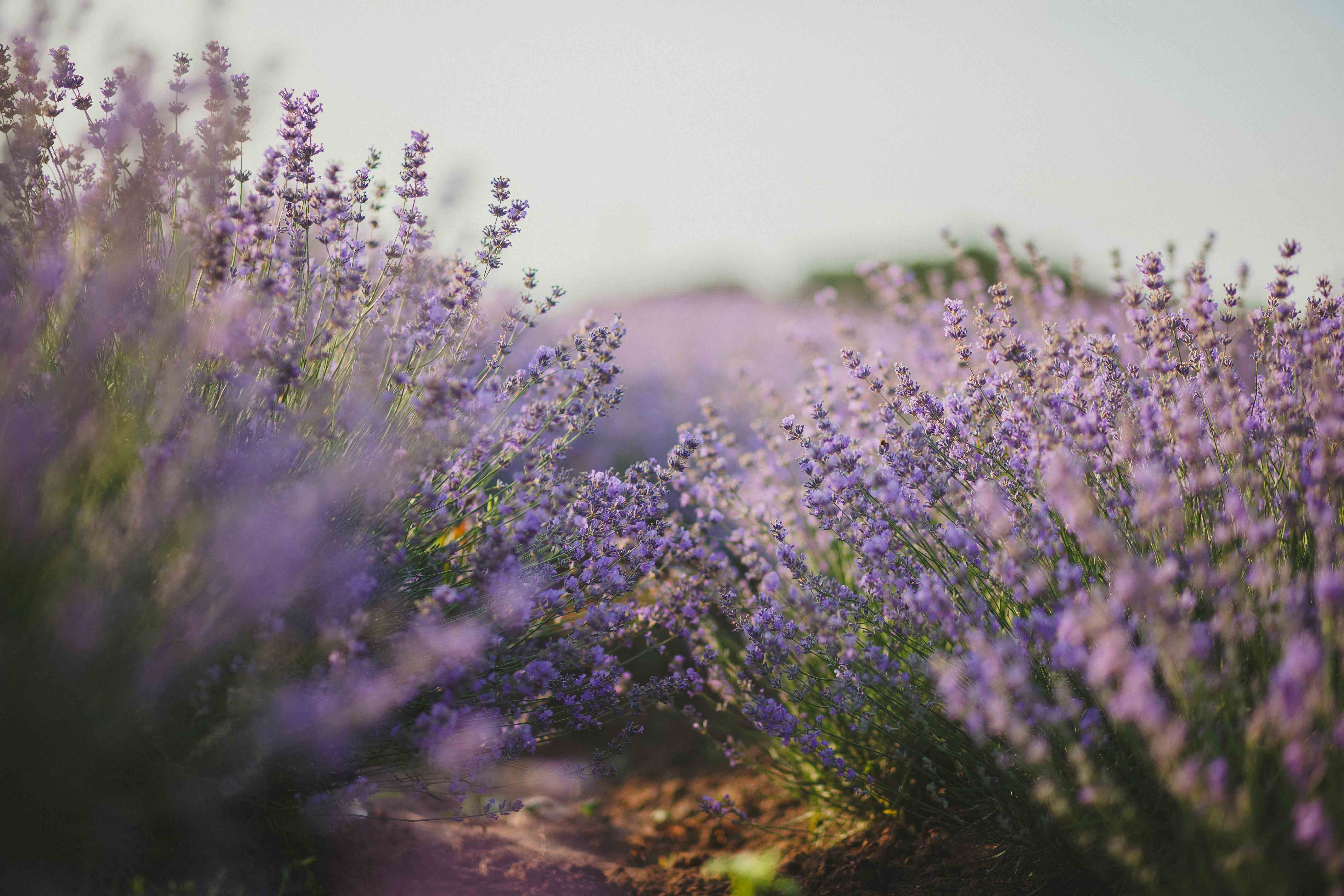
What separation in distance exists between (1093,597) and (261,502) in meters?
1.64

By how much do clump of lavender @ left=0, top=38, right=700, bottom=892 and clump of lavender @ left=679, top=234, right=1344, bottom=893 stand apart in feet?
1.71

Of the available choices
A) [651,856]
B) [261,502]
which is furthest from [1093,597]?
[651,856]

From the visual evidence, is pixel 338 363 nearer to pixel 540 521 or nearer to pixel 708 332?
pixel 540 521

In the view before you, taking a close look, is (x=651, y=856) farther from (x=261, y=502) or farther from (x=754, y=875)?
(x=261, y=502)

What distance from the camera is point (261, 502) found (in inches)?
65.9

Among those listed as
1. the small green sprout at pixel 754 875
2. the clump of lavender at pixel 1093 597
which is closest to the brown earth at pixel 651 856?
the small green sprout at pixel 754 875

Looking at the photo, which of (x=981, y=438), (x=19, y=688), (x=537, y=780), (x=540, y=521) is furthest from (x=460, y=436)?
(x=537, y=780)

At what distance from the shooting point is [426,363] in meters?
2.34

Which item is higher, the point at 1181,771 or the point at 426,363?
the point at 426,363

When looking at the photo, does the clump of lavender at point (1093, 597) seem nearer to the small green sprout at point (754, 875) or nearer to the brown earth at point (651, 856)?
the brown earth at point (651, 856)

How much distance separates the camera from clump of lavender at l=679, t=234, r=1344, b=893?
3.94ft

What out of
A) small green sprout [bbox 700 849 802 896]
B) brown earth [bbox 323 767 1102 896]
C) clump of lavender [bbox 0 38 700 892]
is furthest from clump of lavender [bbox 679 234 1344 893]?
clump of lavender [bbox 0 38 700 892]

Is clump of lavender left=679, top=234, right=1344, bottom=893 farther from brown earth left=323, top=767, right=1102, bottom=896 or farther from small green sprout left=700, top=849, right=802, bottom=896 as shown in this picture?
small green sprout left=700, top=849, right=802, bottom=896

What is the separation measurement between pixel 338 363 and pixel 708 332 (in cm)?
652
